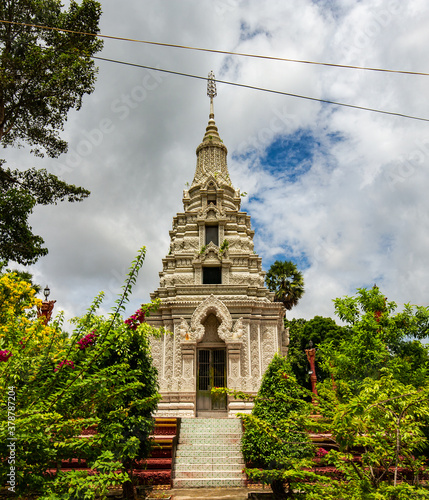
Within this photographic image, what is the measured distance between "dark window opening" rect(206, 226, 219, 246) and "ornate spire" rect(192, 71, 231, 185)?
3999mm

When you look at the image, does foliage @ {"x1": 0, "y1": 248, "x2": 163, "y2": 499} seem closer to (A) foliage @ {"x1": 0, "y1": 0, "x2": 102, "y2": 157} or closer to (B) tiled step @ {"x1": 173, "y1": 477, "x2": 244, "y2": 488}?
(B) tiled step @ {"x1": 173, "y1": 477, "x2": 244, "y2": 488}

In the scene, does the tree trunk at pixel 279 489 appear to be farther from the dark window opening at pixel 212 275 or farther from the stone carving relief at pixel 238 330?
the dark window opening at pixel 212 275

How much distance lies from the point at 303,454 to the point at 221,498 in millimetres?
2523

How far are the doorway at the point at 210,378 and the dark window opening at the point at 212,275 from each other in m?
4.17

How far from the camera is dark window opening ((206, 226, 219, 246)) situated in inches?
908

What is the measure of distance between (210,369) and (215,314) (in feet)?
9.02

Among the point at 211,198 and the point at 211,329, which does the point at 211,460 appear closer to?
the point at 211,329

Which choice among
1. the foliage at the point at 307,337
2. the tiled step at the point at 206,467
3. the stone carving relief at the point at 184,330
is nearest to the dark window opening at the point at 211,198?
the stone carving relief at the point at 184,330

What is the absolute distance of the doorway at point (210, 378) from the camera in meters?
17.7

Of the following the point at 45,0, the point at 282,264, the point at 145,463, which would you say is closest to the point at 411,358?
the point at 145,463

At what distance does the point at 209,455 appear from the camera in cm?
1262

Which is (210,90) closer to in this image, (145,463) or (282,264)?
(282,264)

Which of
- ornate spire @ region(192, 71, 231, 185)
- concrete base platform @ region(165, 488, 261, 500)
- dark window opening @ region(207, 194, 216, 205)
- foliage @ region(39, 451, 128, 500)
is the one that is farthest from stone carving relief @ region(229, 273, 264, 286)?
foliage @ region(39, 451, 128, 500)

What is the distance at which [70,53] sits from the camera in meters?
13.7
